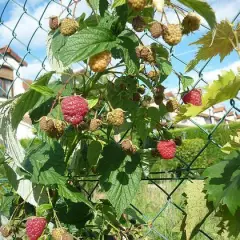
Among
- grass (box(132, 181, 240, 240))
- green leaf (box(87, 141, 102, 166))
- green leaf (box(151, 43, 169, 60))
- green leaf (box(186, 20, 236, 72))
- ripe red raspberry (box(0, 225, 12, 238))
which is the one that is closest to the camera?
green leaf (box(186, 20, 236, 72))

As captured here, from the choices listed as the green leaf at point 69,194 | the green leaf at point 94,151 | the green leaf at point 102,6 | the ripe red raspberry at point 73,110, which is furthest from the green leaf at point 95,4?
the green leaf at point 69,194

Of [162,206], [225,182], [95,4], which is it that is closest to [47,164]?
[95,4]

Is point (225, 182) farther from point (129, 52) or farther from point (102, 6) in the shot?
point (102, 6)

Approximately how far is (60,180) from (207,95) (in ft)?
1.79

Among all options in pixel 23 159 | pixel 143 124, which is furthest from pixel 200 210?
pixel 23 159

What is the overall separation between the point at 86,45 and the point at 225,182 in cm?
39

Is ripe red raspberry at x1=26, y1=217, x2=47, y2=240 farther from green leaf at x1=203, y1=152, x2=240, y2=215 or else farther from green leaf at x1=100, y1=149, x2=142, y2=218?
green leaf at x1=203, y1=152, x2=240, y2=215

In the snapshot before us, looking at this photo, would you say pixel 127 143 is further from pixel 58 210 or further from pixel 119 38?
pixel 58 210

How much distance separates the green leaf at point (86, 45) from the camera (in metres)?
0.99

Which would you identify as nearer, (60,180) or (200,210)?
(200,210)

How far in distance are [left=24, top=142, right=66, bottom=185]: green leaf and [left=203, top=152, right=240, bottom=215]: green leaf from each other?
0.45 m

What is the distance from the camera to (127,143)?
113 centimetres

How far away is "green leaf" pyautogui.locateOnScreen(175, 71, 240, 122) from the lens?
2.55ft

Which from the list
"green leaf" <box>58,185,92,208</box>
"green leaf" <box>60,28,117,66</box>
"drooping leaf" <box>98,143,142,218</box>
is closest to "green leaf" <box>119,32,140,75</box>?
"green leaf" <box>60,28,117,66</box>
